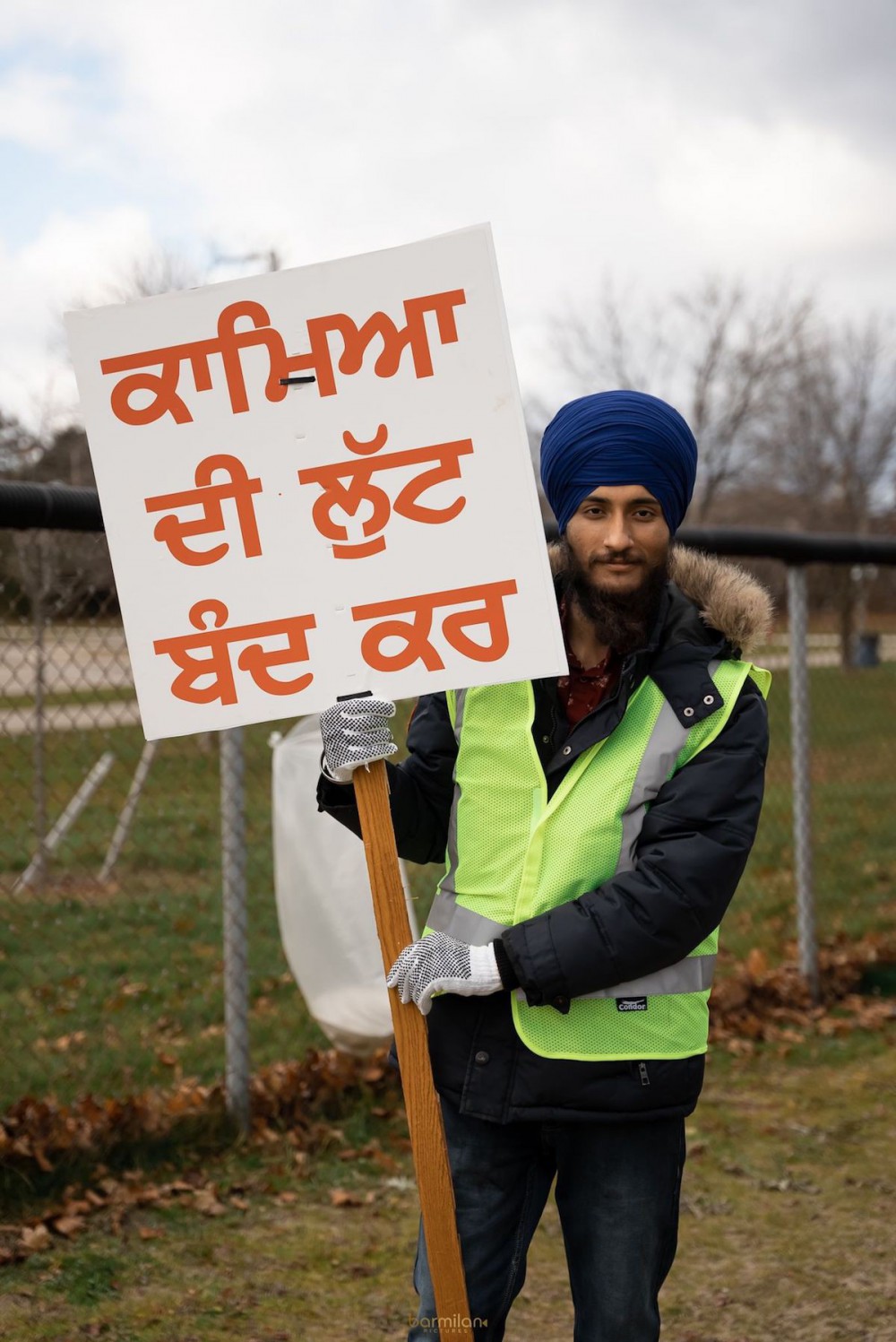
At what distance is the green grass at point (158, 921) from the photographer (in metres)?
5.00

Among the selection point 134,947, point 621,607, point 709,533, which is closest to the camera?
point 621,607

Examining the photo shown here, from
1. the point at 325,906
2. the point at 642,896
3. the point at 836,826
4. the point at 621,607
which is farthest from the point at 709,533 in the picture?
the point at 836,826

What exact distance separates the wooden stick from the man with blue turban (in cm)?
5

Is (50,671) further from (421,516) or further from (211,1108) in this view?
(421,516)

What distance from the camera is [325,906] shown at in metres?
4.45

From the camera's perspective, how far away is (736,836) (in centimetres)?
224

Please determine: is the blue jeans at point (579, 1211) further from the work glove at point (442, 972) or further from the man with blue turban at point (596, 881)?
the work glove at point (442, 972)

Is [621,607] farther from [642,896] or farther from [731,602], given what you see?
[642,896]

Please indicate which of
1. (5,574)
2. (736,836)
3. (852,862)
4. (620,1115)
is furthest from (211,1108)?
(852,862)

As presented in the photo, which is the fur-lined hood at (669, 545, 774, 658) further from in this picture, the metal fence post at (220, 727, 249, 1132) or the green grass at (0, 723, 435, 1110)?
the green grass at (0, 723, 435, 1110)

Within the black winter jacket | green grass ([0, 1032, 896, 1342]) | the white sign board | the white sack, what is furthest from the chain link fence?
the black winter jacket

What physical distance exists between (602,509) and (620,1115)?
3.42ft

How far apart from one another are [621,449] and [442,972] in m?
0.94

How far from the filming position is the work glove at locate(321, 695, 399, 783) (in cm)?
222
